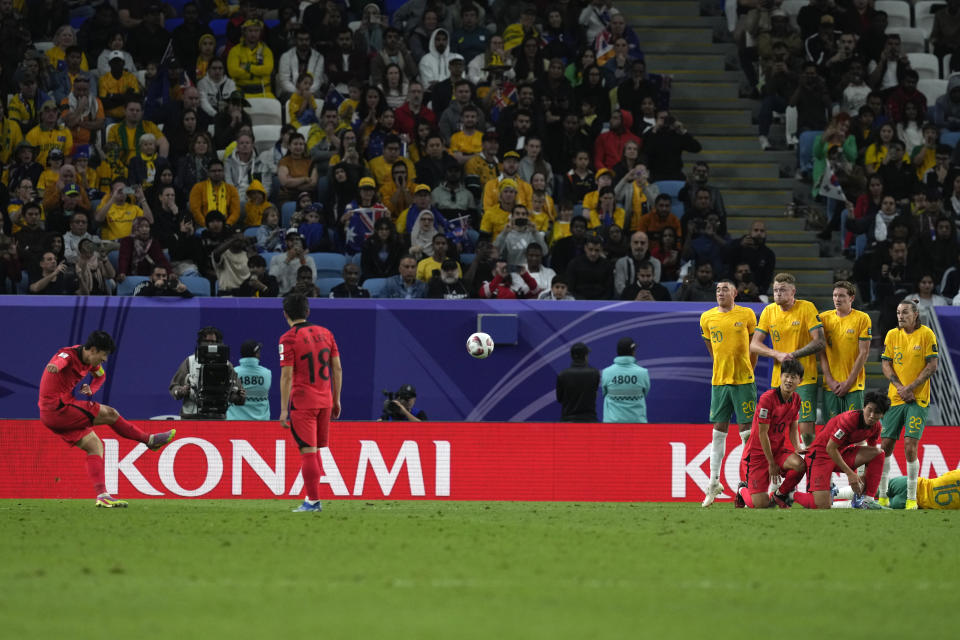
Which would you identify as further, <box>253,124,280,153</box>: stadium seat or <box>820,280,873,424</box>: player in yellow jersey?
<box>253,124,280,153</box>: stadium seat

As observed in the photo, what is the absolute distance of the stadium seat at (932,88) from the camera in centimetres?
2498

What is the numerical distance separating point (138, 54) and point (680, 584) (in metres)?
17.1

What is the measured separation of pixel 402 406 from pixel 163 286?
3.50 metres

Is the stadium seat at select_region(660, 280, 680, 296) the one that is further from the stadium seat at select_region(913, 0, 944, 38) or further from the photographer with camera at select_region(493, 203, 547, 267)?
the stadium seat at select_region(913, 0, 944, 38)

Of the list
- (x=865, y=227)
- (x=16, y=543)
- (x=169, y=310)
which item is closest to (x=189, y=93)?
(x=169, y=310)

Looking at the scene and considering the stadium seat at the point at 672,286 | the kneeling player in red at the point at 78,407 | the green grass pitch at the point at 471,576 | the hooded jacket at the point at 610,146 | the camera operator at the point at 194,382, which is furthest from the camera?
the hooded jacket at the point at 610,146

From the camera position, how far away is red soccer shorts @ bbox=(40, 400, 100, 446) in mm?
13195

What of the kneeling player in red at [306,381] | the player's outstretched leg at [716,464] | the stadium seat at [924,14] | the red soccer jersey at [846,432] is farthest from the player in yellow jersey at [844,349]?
the stadium seat at [924,14]

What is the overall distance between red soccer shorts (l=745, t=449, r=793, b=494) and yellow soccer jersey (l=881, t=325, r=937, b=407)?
63.8 inches

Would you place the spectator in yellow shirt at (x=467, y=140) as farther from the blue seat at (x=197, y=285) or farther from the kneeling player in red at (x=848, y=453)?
the kneeling player in red at (x=848, y=453)

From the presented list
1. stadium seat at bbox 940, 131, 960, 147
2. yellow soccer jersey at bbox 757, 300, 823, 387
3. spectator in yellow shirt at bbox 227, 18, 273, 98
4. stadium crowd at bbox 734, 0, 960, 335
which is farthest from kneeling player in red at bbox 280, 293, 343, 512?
stadium seat at bbox 940, 131, 960, 147

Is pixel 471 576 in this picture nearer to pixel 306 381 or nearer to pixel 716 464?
pixel 306 381

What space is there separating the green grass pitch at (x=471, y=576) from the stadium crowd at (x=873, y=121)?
8352mm

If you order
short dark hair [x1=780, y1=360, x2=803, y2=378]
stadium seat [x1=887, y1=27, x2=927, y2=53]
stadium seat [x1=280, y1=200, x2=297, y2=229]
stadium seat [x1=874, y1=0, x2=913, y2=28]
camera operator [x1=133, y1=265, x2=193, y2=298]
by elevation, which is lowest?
short dark hair [x1=780, y1=360, x2=803, y2=378]
